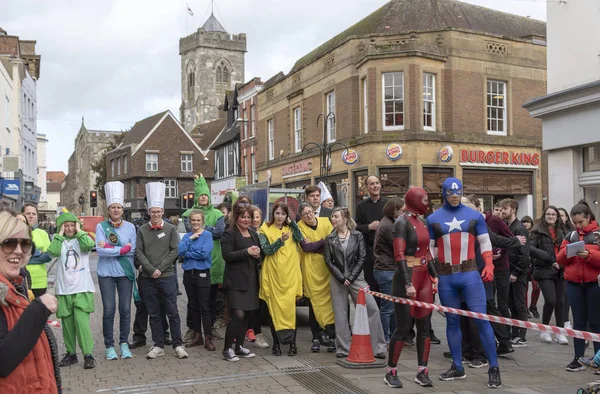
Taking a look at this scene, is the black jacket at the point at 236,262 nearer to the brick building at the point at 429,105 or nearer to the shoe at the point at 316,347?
the shoe at the point at 316,347

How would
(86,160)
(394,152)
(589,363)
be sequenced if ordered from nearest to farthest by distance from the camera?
(589,363) < (394,152) < (86,160)

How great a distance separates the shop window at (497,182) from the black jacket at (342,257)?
815 inches

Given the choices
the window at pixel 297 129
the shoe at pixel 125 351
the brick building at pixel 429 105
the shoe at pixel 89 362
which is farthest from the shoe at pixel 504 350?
the window at pixel 297 129

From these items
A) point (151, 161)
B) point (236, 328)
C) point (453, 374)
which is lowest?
point (453, 374)

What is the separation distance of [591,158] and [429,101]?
1369 cm

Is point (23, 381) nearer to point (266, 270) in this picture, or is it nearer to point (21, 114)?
point (266, 270)

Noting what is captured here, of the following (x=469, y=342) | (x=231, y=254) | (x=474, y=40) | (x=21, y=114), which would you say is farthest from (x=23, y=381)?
(x=21, y=114)

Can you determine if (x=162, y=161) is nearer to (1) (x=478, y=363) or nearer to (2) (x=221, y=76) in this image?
(2) (x=221, y=76)

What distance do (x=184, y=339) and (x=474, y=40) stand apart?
2296 centimetres

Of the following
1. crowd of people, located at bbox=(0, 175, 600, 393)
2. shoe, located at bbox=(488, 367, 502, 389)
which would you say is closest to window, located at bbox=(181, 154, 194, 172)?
crowd of people, located at bbox=(0, 175, 600, 393)

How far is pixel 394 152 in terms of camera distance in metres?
26.3

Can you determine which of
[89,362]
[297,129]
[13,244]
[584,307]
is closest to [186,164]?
[297,129]

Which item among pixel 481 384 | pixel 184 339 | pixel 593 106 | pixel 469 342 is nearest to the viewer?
pixel 481 384

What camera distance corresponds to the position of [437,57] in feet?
88.7
